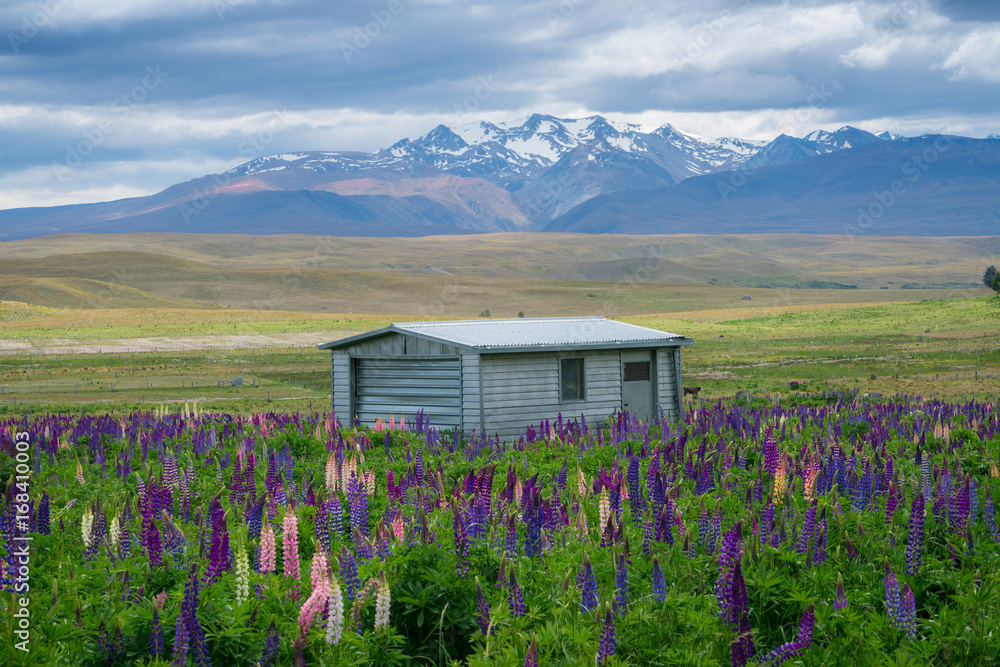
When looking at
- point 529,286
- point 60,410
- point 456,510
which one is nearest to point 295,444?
point 456,510

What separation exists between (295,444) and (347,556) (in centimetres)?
1020

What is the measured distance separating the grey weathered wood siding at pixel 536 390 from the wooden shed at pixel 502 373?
0.02 metres

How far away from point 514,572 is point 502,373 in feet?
46.7

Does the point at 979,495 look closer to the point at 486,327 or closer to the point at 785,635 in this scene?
the point at 785,635

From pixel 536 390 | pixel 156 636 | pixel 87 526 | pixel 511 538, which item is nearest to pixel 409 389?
pixel 536 390

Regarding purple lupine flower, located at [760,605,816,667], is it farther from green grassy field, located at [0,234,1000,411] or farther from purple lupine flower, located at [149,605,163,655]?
green grassy field, located at [0,234,1000,411]

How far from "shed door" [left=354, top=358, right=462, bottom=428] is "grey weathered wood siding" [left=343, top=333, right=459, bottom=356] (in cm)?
23

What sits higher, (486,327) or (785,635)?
(486,327)

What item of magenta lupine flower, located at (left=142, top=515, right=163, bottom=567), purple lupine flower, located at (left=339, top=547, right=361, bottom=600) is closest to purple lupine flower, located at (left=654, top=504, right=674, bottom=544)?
purple lupine flower, located at (left=339, top=547, right=361, bottom=600)

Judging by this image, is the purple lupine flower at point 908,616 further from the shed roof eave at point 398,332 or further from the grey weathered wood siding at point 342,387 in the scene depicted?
the grey weathered wood siding at point 342,387

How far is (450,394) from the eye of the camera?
20.8 m

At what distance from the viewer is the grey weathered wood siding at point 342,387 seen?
22.6 meters

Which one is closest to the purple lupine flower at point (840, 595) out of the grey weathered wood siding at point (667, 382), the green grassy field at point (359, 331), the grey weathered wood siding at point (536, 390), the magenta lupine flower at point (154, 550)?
the magenta lupine flower at point (154, 550)

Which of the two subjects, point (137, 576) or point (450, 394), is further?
point (450, 394)
